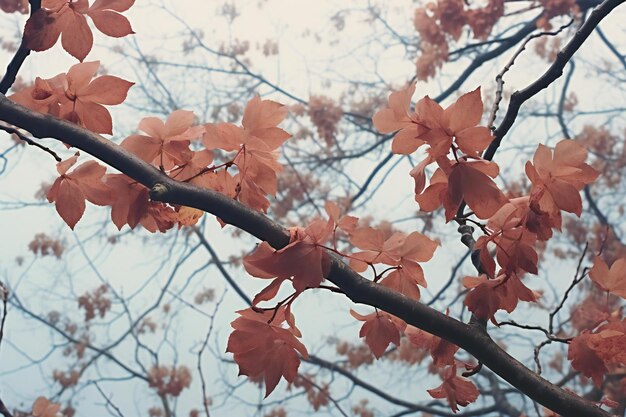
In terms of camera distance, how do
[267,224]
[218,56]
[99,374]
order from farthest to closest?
[218,56] → [99,374] → [267,224]

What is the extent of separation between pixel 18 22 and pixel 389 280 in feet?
6.04

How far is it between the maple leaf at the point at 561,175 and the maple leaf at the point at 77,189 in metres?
0.19

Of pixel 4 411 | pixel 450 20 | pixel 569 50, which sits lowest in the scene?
pixel 4 411

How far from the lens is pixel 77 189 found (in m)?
0.24

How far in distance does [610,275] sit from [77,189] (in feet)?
0.93

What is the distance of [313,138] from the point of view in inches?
68.9

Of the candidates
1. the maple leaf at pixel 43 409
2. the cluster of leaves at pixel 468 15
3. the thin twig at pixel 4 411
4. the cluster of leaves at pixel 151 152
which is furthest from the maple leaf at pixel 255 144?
the cluster of leaves at pixel 468 15

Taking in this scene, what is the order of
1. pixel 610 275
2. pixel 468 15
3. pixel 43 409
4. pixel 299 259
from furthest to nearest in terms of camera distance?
pixel 468 15
pixel 43 409
pixel 610 275
pixel 299 259

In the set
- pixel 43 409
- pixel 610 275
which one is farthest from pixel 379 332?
pixel 43 409

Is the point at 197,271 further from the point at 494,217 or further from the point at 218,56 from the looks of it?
the point at 494,217

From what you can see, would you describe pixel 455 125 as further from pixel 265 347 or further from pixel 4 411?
pixel 4 411

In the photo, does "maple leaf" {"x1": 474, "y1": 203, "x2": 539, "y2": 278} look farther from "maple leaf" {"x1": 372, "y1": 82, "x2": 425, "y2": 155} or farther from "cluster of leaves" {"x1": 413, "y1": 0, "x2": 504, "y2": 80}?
"cluster of leaves" {"x1": 413, "y1": 0, "x2": 504, "y2": 80}

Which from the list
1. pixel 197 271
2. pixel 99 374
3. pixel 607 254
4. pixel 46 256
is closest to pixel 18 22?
pixel 46 256

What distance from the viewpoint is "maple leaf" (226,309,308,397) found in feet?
0.76
